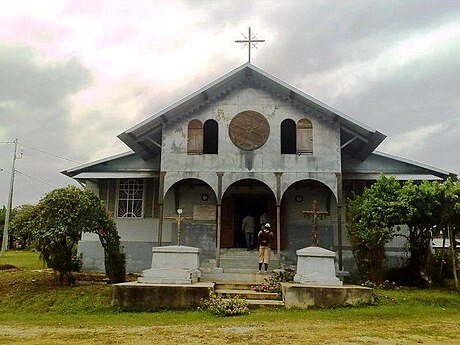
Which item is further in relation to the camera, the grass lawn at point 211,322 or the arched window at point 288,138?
the arched window at point 288,138

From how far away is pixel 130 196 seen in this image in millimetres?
18594

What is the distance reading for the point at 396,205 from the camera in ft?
46.9

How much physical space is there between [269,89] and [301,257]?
22.2ft

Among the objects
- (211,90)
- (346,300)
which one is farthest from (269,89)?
(346,300)

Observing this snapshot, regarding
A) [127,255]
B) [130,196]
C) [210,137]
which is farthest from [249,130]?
[127,255]

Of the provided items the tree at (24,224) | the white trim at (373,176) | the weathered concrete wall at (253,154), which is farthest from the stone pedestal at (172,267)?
the white trim at (373,176)

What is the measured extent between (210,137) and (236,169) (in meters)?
1.88

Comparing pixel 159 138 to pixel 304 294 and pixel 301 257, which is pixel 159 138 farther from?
pixel 304 294

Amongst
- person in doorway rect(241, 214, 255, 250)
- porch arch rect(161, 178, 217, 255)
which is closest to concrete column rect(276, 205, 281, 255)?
person in doorway rect(241, 214, 255, 250)

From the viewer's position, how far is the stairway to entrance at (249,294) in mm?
11602

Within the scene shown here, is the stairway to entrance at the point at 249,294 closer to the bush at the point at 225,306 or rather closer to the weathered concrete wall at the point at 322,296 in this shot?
the weathered concrete wall at the point at 322,296

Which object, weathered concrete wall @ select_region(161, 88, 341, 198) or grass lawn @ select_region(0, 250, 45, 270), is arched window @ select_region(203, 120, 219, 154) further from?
grass lawn @ select_region(0, 250, 45, 270)

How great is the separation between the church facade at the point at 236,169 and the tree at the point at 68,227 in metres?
2.40

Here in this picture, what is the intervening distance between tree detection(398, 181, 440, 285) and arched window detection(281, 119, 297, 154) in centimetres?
433
